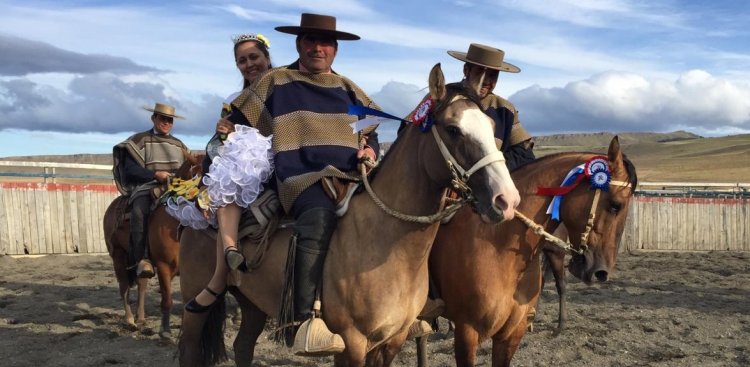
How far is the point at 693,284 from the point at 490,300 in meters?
8.10

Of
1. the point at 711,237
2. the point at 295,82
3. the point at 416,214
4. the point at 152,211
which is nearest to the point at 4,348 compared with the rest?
the point at 152,211

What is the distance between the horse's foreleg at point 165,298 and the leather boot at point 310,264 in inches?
169

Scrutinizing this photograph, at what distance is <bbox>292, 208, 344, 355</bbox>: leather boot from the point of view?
131 inches

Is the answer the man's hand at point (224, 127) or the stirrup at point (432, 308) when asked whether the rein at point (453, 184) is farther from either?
the stirrup at point (432, 308)

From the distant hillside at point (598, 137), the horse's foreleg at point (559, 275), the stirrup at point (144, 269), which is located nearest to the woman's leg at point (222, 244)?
the horse's foreleg at point (559, 275)

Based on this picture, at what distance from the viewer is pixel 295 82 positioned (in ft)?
12.8

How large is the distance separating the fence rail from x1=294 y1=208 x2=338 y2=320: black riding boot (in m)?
11.5

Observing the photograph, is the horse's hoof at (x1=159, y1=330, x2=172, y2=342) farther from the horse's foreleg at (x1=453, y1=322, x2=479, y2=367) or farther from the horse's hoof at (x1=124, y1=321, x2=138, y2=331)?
the horse's foreleg at (x1=453, y1=322, x2=479, y2=367)

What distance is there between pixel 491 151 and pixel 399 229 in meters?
0.68

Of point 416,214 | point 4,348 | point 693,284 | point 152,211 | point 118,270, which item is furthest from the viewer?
point 693,284

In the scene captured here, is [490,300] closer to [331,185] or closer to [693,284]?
[331,185]

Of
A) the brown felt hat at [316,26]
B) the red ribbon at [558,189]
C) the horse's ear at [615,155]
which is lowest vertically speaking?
the red ribbon at [558,189]

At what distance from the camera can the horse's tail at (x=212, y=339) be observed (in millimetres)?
4449

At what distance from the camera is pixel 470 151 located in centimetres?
299
